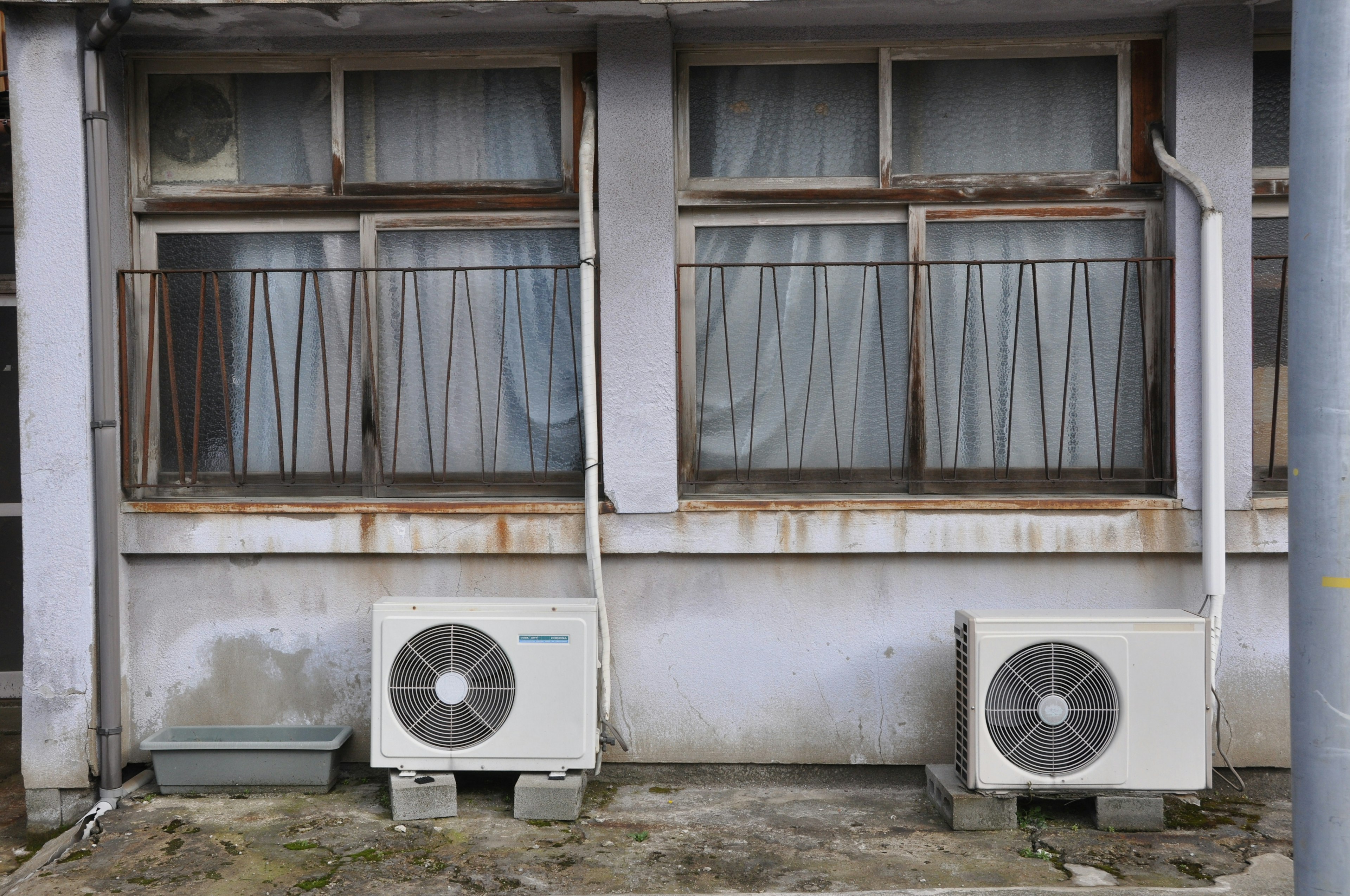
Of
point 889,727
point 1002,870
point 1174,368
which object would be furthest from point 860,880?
point 1174,368

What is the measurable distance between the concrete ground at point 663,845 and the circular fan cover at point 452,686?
13.8 inches

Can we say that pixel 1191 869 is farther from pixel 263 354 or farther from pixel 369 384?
pixel 263 354

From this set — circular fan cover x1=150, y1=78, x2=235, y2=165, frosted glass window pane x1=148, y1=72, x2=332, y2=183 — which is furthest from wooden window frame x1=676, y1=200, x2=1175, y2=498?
circular fan cover x1=150, y1=78, x2=235, y2=165

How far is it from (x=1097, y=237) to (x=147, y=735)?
Answer: 4.90 metres

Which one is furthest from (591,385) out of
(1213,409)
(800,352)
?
(1213,409)

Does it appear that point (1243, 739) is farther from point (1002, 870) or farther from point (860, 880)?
point (860, 880)

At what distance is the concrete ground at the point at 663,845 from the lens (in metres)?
3.48

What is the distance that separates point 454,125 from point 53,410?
7.04 feet

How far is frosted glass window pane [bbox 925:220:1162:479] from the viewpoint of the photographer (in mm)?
4605

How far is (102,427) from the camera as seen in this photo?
14.0ft

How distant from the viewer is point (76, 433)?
14.0 ft

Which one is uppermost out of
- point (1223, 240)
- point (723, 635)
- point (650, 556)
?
point (1223, 240)

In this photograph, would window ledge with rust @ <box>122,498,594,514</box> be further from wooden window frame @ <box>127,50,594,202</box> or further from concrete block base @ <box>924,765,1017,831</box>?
concrete block base @ <box>924,765,1017,831</box>

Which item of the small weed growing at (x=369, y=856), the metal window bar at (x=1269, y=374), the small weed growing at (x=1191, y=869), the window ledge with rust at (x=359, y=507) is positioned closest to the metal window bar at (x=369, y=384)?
the window ledge with rust at (x=359, y=507)
